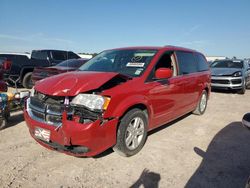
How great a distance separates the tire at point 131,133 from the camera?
332 centimetres

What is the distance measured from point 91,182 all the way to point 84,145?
0.48 metres

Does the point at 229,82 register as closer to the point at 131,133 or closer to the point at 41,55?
the point at 131,133

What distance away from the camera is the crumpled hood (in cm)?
310

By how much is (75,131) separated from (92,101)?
1.45ft

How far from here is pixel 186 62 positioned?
17.4ft

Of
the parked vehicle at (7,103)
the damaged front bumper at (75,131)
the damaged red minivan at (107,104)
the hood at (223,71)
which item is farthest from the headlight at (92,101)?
the hood at (223,71)

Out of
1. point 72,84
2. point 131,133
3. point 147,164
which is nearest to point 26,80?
point 72,84

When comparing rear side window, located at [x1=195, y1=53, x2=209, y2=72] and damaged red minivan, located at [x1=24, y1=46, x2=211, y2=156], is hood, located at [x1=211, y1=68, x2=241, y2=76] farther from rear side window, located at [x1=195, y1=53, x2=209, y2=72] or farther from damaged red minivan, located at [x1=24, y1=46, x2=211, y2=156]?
damaged red minivan, located at [x1=24, y1=46, x2=211, y2=156]

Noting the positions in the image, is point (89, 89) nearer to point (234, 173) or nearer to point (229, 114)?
point (234, 173)

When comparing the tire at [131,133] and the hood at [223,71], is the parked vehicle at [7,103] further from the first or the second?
the hood at [223,71]

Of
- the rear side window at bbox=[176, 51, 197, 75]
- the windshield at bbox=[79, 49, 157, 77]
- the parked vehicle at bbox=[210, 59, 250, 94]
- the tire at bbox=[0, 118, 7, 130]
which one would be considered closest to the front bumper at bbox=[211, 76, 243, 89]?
the parked vehicle at bbox=[210, 59, 250, 94]

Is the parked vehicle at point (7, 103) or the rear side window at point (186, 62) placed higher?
the rear side window at point (186, 62)

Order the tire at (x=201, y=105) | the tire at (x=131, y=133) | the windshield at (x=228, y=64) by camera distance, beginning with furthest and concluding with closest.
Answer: the windshield at (x=228, y=64) < the tire at (x=201, y=105) < the tire at (x=131, y=133)

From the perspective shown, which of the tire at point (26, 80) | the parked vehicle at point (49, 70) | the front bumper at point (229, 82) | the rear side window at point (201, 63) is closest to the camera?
the rear side window at point (201, 63)
